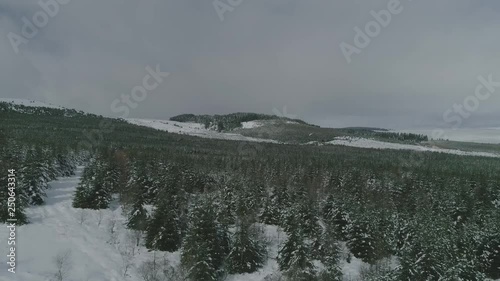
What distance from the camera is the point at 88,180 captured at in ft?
197

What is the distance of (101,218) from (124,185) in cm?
1290

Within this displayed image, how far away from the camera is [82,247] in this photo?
4719 centimetres

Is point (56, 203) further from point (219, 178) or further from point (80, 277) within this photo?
point (219, 178)

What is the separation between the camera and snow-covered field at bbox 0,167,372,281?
131 ft

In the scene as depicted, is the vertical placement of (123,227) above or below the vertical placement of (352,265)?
above

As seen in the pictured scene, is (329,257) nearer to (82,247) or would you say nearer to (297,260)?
(297,260)

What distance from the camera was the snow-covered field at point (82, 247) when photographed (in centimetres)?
3991

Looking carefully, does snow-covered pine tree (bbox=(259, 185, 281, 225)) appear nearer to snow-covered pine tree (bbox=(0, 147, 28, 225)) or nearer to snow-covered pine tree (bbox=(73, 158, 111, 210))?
snow-covered pine tree (bbox=(73, 158, 111, 210))

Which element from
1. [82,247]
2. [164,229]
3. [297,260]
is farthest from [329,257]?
[82,247]

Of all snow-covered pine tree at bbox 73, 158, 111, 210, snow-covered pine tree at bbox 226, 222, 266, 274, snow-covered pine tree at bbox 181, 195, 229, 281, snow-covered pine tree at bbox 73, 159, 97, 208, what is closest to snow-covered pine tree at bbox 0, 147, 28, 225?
Answer: snow-covered pine tree at bbox 73, 159, 97, 208

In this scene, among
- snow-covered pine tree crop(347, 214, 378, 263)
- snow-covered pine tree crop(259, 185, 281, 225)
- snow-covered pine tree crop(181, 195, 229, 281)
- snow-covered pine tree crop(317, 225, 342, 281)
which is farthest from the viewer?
snow-covered pine tree crop(259, 185, 281, 225)

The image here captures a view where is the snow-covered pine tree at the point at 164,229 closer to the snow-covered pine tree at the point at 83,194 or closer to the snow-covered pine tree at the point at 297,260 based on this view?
the snow-covered pine tree at the point at 83,194

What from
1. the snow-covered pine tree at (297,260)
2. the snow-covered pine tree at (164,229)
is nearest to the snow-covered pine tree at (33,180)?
the snow-covered pine tree at (164,229)

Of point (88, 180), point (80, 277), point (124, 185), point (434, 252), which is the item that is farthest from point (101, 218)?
point (434, 252)
